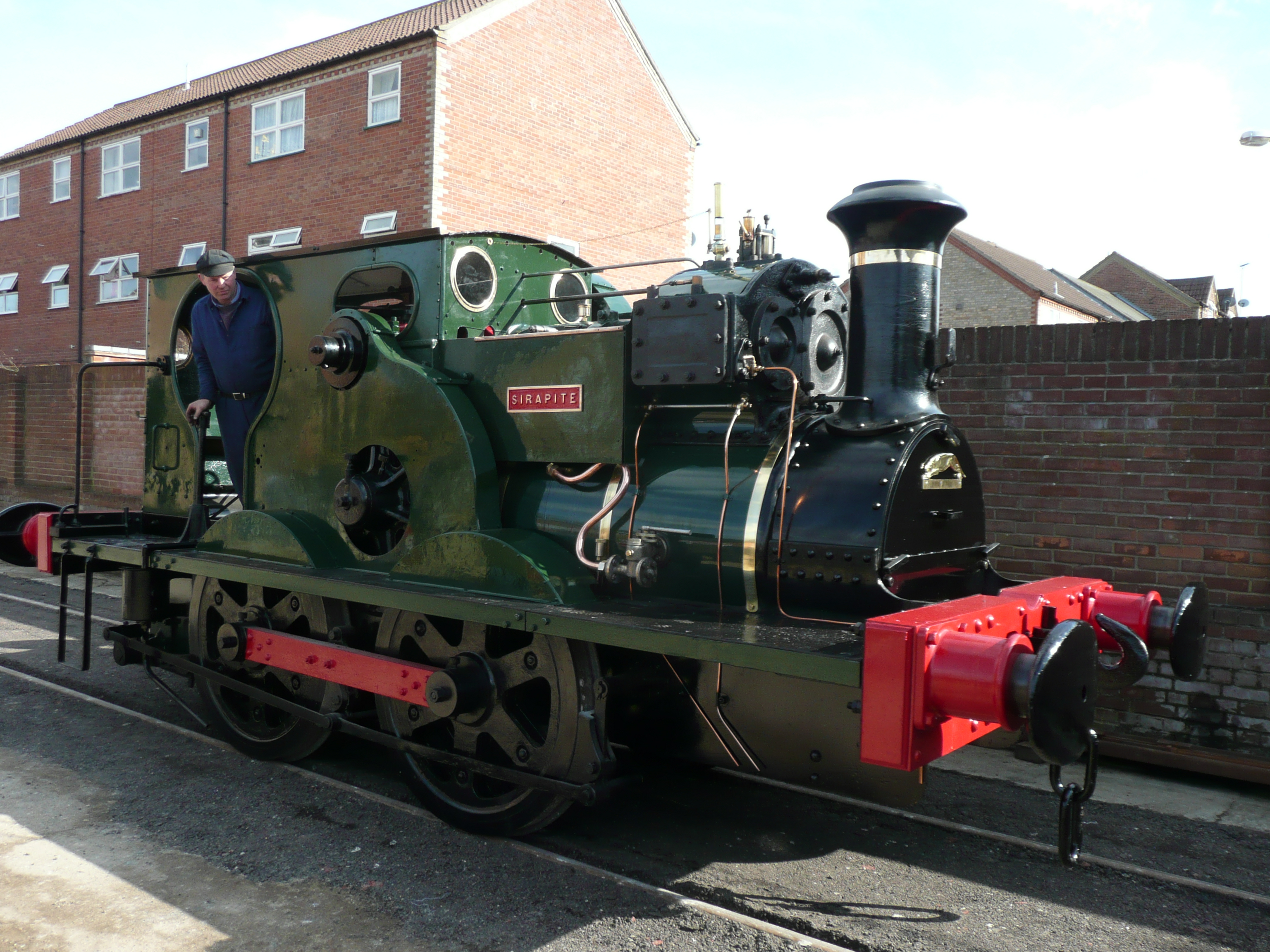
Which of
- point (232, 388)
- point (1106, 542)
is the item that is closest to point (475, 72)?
point (232, 388)

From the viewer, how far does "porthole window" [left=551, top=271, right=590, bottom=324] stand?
16.2 feet

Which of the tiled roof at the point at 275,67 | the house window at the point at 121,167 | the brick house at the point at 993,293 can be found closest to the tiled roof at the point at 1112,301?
the brick house at the point at 993,293

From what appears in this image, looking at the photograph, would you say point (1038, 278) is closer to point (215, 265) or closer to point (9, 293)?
point (9, 293)

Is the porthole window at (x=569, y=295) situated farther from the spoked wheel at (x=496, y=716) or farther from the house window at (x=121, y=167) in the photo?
the house window at (x=121, y=167)

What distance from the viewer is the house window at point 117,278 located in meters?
22.6

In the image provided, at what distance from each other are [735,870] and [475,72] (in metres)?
16.1

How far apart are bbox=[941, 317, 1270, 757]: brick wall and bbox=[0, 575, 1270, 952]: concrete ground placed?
19.1 inches

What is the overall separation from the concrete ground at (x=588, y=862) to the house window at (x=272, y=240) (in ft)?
49.5

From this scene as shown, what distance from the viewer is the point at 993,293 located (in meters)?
32.9

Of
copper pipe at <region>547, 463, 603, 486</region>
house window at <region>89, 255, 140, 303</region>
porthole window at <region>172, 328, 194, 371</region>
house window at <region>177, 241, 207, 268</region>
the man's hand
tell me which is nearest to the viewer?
copper pipe at <region>547, 463, 603, 486</region>

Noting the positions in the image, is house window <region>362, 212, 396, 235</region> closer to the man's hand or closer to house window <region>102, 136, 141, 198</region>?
house window <region>102, 136, 141, 198</region>

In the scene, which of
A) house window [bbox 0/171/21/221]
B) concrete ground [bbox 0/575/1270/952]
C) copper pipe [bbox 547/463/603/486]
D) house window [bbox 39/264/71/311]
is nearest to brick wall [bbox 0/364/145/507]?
concrete ground [bbox 0/575/1270/952]

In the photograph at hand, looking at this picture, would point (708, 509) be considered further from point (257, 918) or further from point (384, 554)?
point (257, 918)

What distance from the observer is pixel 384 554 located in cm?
428
